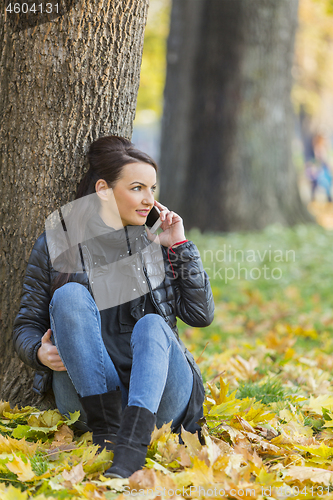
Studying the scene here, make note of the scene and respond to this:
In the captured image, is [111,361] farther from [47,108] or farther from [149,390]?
[47,108]

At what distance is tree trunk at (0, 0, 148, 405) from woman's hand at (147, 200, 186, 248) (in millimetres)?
488

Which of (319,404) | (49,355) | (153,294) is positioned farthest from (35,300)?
(319,404)

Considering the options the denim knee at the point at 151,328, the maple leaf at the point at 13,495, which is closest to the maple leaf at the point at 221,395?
the denim knee at the point at 151,328

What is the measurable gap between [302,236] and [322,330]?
2822mm

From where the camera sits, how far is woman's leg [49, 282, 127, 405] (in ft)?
6.58

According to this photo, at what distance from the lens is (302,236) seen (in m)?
7.43

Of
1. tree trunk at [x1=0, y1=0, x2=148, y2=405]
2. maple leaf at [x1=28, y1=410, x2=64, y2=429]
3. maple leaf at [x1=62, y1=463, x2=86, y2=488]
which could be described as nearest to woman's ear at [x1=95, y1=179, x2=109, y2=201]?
tree trunk at [x1=0, y1=0, x2=148, y2=405]

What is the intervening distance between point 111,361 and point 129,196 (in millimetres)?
761

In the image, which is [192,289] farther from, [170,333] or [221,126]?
[221,126]

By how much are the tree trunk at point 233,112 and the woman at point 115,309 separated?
5.55 m

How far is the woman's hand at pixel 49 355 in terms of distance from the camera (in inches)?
83.4

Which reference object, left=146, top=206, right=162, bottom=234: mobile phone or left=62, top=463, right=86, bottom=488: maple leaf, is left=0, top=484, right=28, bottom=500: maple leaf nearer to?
left=62, top=463, right=86, bottom=488: maple leaf

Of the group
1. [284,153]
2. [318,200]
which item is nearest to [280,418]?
[284,153]

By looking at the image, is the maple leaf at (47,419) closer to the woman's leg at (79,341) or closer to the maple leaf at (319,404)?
the woman's leg at (79,341)
